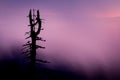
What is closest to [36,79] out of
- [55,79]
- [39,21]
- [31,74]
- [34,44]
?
[31,74]

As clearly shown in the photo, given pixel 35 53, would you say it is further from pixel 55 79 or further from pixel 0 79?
pixel 0 79

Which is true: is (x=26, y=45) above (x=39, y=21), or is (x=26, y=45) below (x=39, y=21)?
below

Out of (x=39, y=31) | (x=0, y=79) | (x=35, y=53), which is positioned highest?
(x=39, y=31)

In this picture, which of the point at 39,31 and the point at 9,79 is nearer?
the point at 39,31

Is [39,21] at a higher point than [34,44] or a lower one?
higher

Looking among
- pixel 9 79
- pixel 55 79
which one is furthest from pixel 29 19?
pixel 9 79

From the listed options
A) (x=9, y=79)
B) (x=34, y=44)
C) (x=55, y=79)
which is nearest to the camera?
(x=34, y=44)

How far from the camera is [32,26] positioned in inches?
1158

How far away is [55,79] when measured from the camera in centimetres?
8544

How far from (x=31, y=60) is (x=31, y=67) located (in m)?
0.62

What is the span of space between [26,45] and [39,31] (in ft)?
5.62

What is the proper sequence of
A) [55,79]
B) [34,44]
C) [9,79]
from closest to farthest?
[34,44] < [55,79] < [9,79]

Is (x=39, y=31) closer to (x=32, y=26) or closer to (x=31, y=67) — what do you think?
(x=32, y=26)

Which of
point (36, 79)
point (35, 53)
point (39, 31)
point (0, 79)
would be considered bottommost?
point (0, 79)
